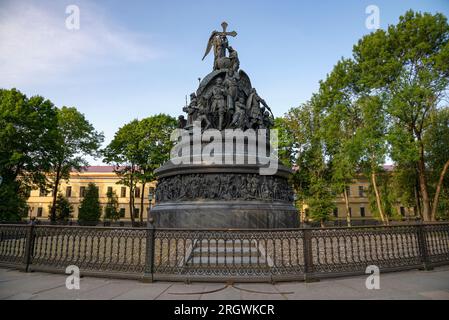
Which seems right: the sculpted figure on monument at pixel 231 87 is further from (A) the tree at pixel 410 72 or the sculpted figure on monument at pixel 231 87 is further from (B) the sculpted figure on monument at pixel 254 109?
(A) the tree at pixel 410 72

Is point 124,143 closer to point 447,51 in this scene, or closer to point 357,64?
point 357,64

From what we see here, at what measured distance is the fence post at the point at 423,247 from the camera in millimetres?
7813

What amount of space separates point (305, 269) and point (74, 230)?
6.19 m

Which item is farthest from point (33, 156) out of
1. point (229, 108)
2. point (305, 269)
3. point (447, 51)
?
point (447, 51)

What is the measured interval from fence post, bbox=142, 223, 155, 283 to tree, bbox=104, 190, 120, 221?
46.0 m

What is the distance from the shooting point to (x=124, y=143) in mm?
40562

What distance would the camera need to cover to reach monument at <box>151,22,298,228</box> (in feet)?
41.2

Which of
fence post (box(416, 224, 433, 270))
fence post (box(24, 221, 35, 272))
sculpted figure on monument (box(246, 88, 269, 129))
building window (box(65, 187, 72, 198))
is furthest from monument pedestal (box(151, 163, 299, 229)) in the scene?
building window (box(65, 187, 72, 198))

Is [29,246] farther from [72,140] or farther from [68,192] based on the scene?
[68,192]

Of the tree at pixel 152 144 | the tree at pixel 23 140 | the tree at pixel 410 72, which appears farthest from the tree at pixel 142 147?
the tree at pixel 410 72

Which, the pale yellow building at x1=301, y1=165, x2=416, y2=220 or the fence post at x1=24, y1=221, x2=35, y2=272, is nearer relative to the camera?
the fence post at x1=24, y1=221, x2=35, y2=272

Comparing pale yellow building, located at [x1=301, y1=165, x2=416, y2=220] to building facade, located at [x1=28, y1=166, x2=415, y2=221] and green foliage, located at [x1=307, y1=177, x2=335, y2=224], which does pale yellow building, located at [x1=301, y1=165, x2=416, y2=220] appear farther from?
green foliage, located at [x1=307, y1=177, x2=335, y2=224]

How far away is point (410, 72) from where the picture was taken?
83.7ft
